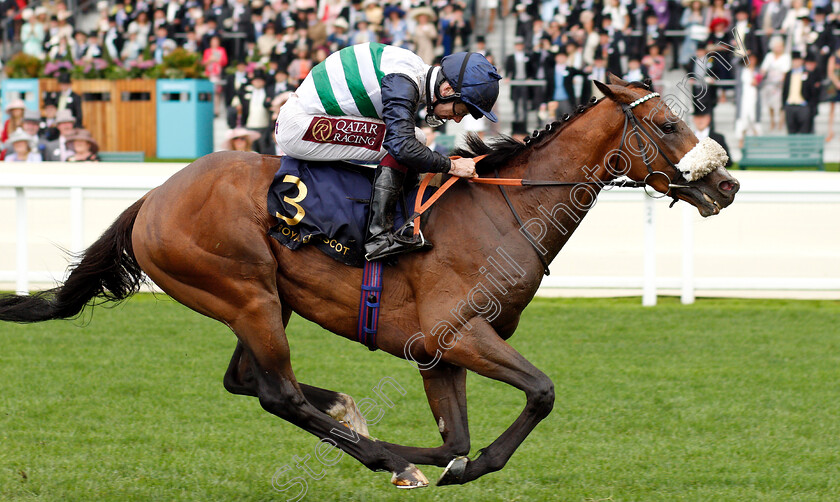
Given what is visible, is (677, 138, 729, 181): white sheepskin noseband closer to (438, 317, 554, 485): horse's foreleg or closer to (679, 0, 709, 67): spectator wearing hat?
(438, 317, 554, 485): horse's foreleg

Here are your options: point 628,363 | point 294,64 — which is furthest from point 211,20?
point 628,363

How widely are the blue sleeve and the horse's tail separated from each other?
3.97ft

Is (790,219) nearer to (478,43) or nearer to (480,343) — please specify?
(480,343)

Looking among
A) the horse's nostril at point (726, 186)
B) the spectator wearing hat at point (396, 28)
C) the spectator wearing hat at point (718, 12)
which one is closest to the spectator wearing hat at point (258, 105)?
the spectator wearing hat at point (396, 28)

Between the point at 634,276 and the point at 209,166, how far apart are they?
5.09 meters

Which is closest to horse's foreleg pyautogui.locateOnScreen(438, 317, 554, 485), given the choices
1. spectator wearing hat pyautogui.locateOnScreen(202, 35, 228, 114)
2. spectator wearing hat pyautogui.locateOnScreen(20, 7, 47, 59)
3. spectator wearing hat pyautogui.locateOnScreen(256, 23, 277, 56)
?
spectator wearing hat pyautogui.locateOnScreen(256, 23, 277, 56)

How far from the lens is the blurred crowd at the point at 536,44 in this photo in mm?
13438

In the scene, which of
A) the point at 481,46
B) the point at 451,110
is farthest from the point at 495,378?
the point at 481,46

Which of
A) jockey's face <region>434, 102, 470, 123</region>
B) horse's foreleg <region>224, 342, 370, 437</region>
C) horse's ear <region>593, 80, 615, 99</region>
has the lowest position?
horse's foreleg <region>224, 342, 370, 437</region>

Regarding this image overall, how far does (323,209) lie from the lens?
397cm

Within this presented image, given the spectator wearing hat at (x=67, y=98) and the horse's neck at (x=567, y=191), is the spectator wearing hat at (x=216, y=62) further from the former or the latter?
the horse's neck at (x=567, y=191)

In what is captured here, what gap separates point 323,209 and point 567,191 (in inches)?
38.3

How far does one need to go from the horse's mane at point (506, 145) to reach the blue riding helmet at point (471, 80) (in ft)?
0.85

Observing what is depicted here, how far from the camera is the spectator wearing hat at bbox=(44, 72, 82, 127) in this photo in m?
14.7
